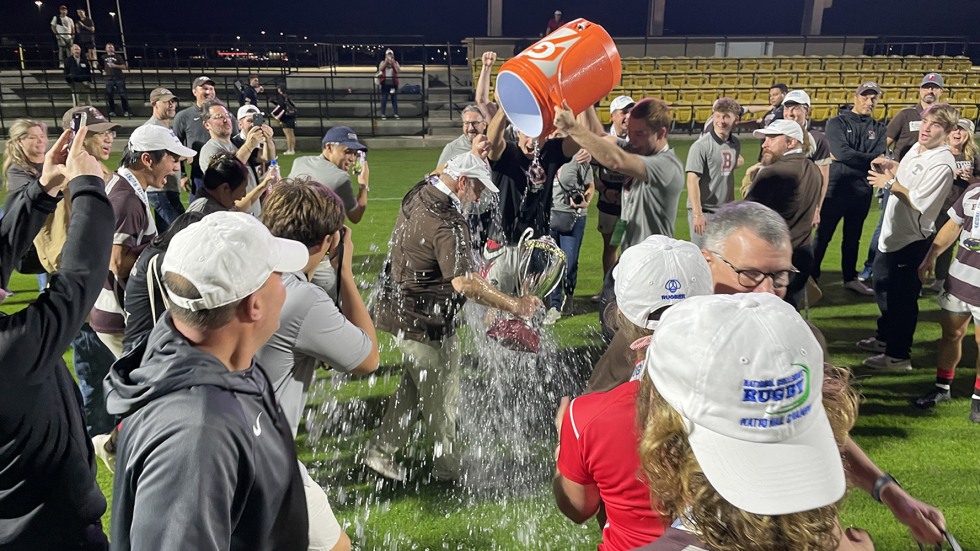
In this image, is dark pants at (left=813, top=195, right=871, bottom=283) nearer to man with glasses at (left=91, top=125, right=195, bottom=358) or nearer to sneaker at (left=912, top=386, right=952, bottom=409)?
sneaker at (left=912, top=386, right=952, bottom=409)

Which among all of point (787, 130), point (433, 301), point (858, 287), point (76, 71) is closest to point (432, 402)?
point (433, 301)

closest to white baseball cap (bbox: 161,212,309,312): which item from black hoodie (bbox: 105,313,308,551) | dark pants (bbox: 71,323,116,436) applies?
black hoodie (bbox: 105,313,308,551)

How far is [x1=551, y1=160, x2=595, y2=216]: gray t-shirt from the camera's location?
22.0 ft

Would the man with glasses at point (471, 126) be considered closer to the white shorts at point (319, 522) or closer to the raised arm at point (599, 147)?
the raised arm at point (599, 147)

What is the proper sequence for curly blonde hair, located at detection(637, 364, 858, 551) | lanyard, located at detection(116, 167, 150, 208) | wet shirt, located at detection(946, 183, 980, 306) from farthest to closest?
wet shirt, located at detection(946, 183, 980, 306) → lanyard, located at detection(116, 167, 150, 208) → curly blonde hair, located at detection(637, 364, 858, 551)

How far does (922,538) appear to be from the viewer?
1972 mm

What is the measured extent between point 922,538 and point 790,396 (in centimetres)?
120

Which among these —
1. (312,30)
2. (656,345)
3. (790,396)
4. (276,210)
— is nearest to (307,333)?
(276,210)

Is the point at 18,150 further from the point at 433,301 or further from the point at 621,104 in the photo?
the point at 621,104

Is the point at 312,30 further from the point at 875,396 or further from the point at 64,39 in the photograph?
the point at 875,396

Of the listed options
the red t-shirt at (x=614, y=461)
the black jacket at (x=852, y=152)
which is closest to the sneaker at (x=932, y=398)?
the black jacket at (x=852, y=152)

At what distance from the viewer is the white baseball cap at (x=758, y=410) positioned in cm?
117

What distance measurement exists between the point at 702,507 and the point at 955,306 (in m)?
4.54

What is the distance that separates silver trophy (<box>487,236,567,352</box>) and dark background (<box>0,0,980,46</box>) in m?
28.0
